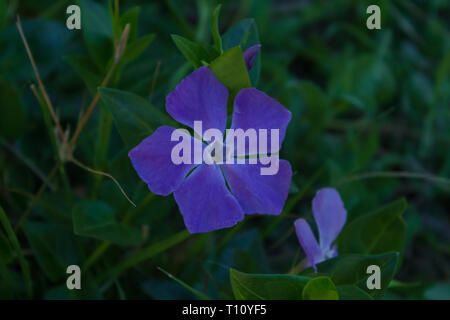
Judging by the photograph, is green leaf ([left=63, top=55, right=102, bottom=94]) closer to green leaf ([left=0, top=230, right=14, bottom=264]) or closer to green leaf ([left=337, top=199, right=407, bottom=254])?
green leaf ([left=0, top=230, right=14, bottom=264])

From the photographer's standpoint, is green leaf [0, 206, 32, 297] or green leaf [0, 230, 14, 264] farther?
green leaf [0, 230, 14, 264]

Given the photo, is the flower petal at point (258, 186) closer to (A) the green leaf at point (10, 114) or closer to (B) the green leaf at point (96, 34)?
(B) the green leaf at point (96, 34)

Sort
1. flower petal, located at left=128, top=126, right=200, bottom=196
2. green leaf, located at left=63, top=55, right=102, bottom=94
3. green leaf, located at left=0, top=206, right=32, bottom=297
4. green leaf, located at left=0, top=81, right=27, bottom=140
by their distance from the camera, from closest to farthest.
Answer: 1. flower petal, located at left=128, top=126, right=200, bottom=196
2. green leaf, located at left=0, top=206, right=32, bottom=297
3. green leaf, located at left=63, top=55, right=102, bottom=94
4. green leaf, located at left=0, top=81, right=27, bottom=140

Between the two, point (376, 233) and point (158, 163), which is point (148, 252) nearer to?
point (158, 163)

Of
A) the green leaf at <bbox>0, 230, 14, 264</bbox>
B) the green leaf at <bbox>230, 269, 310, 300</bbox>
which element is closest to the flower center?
the green leaf at <bbox>230, 269, 310, 300</bbox>

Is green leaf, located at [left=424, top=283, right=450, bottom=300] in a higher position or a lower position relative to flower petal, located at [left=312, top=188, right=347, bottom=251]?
lower

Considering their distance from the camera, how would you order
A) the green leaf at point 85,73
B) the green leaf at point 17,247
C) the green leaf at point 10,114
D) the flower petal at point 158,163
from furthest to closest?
the green leaf at point 10,114
the green leaf at point 85,73
the green leaf at point 17,247
the flower petal at point 158,163

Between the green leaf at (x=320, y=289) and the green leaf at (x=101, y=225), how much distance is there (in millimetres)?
413

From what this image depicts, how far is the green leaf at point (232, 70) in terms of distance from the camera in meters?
0.91

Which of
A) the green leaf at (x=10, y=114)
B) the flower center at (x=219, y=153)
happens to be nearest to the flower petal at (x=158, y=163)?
the flower center at (x=219, y=153)

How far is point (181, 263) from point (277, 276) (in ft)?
1.59

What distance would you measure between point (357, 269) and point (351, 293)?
0.06 m

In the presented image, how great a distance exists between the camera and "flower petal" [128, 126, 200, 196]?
89 centimetres

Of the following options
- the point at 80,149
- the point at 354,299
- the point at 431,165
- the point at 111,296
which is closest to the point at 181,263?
the point at 111,296
